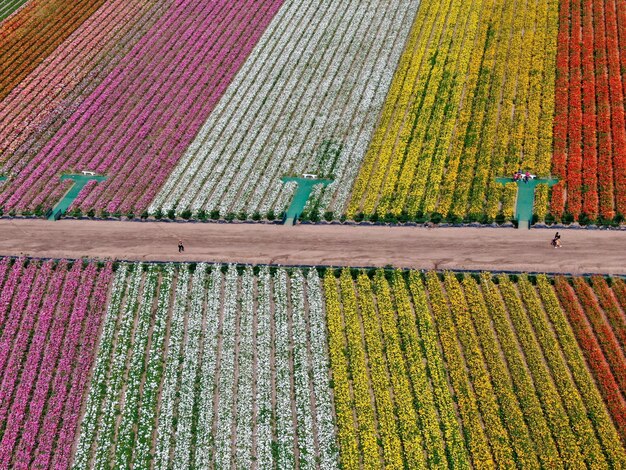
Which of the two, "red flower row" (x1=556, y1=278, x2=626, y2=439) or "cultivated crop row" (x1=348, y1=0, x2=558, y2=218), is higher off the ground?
"cultivated crop row" (x1=348, y1=0, x2=558, y2=218)

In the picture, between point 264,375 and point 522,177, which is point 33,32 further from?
point 522,177

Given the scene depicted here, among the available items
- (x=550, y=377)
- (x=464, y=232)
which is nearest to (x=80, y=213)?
(x=464, y=232)

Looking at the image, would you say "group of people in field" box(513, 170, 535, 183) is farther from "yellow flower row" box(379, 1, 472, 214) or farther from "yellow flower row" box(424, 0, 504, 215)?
"yellow flower row" box(379, 1, 472, 214)

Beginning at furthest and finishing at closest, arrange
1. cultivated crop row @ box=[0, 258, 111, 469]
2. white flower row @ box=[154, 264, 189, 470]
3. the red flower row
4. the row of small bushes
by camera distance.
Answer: the row of small bushes → cultivated crop row @ box=[0, 258, 111, 469] → white flower row @ box=[154, 264, 189, 470] → the red flower row

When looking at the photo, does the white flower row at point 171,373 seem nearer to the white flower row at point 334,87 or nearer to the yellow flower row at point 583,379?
the white flower row at point 334,87

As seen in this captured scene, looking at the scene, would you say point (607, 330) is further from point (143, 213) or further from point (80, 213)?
point (80, 213)

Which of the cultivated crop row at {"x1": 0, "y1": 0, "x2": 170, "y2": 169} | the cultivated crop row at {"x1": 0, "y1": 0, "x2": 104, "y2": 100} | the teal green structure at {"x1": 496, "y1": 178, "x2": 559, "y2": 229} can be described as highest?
the cultivated crop row at {"x1": 0, "y1": 0, "x2": 104, "y2": 100}

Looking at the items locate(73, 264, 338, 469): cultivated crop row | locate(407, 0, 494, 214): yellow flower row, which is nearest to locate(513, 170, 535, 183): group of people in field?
locate(407, 0, 494, 214): yellow flower row
